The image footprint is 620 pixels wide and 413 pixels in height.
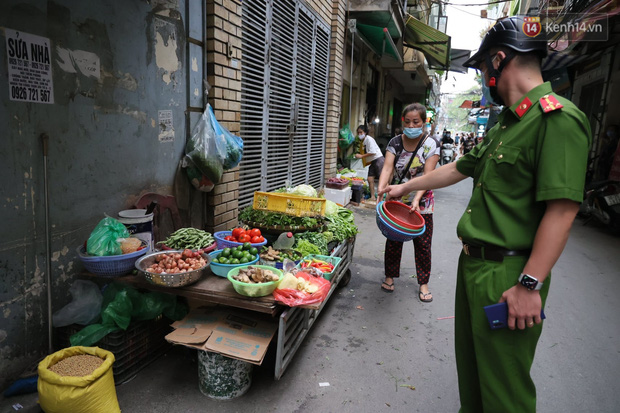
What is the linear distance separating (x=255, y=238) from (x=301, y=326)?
3.13 feet

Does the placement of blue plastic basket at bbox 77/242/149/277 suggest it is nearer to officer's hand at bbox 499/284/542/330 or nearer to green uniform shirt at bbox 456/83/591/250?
green uniform shirt at bbox 456/83/591/250

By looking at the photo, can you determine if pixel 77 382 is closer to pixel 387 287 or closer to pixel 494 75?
pixel 494 75

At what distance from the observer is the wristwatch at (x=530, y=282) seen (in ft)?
5.37

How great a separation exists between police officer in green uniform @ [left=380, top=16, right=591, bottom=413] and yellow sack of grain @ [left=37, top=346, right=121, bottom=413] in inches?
85.7

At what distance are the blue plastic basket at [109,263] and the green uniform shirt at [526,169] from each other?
2358mm

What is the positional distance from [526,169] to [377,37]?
10233mm

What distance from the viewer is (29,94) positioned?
250 cm

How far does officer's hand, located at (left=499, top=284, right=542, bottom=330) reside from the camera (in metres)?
1.67

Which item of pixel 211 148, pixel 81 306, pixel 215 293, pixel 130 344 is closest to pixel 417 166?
pixel 211 148

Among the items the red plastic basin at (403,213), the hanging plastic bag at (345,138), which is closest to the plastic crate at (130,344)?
the red plastic basin at (403,213)

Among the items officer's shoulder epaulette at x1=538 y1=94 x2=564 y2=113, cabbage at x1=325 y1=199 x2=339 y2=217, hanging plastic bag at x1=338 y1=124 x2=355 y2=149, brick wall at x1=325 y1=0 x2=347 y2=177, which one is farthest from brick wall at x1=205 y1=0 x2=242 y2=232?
hanging plastic bag at x1=338 y1=124 x2=355 y2=149

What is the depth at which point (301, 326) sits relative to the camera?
10.8 ft

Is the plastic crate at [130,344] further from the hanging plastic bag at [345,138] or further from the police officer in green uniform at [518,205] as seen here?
the hanging plastic bag at [345,138]

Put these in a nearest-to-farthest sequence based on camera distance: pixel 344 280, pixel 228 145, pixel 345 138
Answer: pixel 228 145 < pixel 344 280 < pixel 345 138
